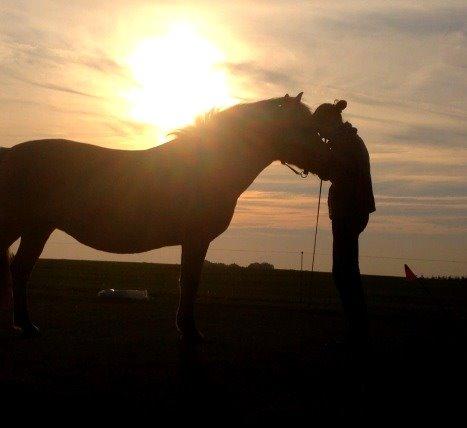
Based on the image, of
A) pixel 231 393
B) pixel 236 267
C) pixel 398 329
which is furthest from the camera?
pixel 236 267

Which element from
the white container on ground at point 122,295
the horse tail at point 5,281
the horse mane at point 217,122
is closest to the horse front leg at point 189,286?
the horse mane at point 217,122

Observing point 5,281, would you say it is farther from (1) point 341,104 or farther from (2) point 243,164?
(1) point 341,104

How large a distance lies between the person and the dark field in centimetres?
46

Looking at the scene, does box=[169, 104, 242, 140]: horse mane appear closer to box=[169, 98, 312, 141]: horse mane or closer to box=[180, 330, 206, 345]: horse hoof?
box=[169, 98, 312, 141]: horse mane

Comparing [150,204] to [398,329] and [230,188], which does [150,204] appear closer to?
[230,188]

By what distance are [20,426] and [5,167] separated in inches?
210

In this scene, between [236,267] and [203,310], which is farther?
[236,267]

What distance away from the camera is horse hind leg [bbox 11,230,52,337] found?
956 centimetres

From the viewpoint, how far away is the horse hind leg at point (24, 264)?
9.56 meters

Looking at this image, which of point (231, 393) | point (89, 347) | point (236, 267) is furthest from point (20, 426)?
point (236, 267)

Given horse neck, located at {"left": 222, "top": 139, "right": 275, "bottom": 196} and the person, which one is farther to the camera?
horse neck, located at {"left": 222, "top": 139, "right": 275, "bottom": 196}

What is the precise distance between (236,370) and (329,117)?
3054 millimetres

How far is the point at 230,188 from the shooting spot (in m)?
9.18

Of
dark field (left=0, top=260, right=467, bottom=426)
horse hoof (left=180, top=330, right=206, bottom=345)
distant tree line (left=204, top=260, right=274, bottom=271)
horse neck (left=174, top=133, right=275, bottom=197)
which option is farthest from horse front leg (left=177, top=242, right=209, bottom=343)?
distant tree line (left=204, top=260, right=274, bottom=271)
